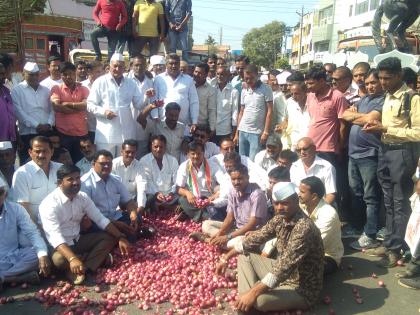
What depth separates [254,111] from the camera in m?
7.31

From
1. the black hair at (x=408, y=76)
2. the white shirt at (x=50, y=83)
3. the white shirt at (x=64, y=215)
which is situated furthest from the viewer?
the white shirt at (x=50, y=83)

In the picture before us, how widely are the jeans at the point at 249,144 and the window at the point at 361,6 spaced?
39.4 m

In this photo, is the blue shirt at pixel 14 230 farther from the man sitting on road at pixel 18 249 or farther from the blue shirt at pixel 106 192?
the blue shirt at pixel 106 192

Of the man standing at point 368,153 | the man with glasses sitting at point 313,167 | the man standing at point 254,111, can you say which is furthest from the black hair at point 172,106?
the man standing at point 368,153

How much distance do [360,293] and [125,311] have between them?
2.48m

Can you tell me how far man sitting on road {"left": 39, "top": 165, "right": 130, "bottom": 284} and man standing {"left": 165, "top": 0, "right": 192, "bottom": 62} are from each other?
5339mm

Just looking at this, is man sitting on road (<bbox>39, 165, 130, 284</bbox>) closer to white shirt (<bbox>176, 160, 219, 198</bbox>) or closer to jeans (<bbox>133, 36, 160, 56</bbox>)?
white shirt (<bbox>176, 160, 219, 198</bbox>)

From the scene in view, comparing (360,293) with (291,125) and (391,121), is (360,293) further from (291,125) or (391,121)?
(291,125)

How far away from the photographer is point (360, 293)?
4.55 m

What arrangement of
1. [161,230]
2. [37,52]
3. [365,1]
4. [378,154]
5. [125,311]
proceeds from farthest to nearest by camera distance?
[365,1], [37,52], [161,230], [378,154], [125,311]

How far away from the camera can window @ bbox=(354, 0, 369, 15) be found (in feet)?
136

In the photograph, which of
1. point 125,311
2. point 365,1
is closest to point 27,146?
point 125,311

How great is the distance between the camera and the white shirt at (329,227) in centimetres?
469

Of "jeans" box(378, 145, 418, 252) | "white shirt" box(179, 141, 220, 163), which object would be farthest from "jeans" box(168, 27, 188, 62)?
"jeans" box(378, 145, 418, 252)
